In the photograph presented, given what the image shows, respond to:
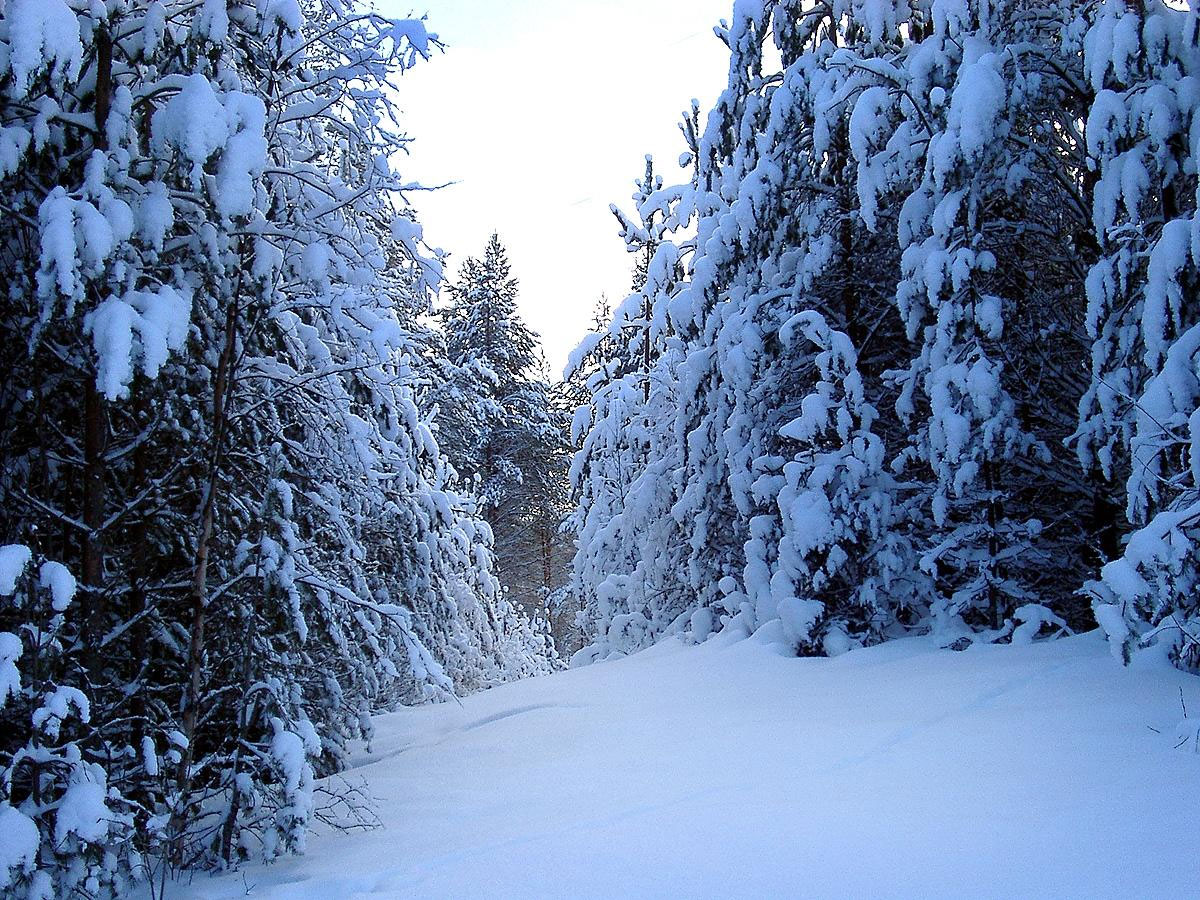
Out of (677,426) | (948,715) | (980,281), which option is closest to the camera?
(948,715)

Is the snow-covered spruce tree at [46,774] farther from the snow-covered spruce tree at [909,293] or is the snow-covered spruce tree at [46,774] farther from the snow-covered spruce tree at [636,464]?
the snow-covered spruce tree at [636,464]

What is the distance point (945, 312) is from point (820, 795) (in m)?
4.07

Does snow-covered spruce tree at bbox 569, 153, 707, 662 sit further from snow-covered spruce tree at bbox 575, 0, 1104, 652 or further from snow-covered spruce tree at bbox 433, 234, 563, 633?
snow-covered spruce tree at bbox 433, 234, 563, 633

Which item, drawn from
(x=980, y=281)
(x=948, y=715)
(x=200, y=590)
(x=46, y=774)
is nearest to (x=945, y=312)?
(x=980, y=281)

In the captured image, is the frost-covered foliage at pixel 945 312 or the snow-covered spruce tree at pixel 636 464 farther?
the snow-covered spruce tree at pixel 636 464

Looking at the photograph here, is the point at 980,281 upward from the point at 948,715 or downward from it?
upward

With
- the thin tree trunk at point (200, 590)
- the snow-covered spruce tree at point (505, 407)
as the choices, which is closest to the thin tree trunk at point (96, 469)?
the thin tree trunk at point (200, 590)

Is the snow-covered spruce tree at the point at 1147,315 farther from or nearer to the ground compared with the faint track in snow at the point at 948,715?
farther from the ground

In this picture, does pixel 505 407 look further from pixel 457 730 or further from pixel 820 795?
pixel 820 795

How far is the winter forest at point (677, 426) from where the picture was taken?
3721mm

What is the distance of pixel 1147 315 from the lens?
201 inches

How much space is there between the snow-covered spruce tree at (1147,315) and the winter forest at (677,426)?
3 cm

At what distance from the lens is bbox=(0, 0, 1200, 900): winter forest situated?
12.2ft

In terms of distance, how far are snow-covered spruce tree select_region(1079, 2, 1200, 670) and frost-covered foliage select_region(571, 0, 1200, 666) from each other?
0.06ft
